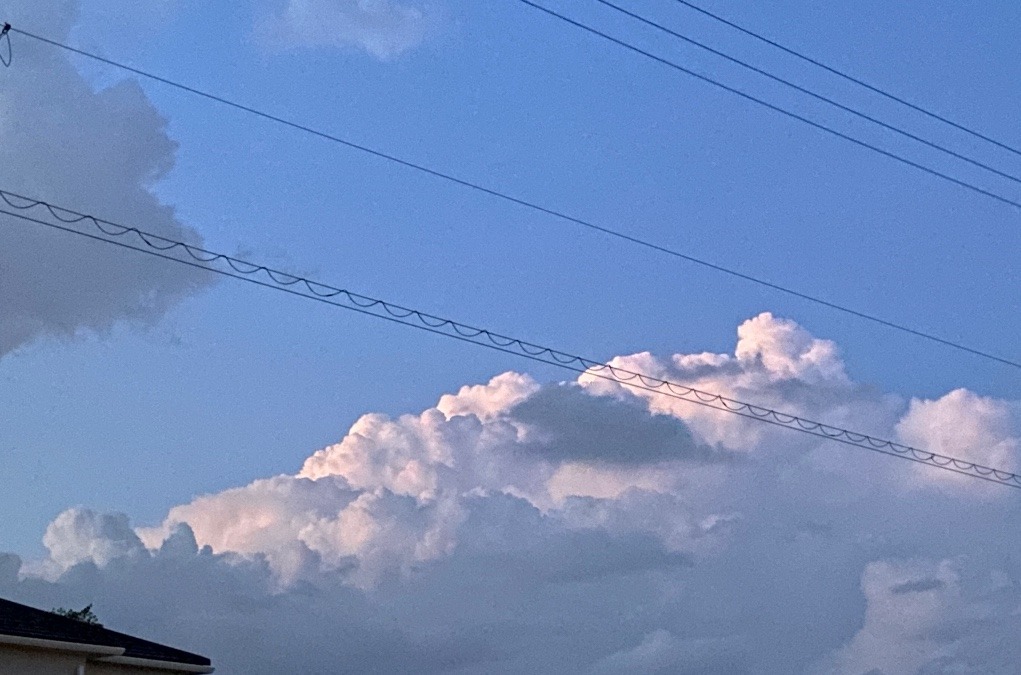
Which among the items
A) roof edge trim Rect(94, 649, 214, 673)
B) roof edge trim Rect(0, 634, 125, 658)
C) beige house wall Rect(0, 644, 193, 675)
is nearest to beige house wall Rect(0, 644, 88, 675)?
beige house wall Rect(0, 644, 193, 675)

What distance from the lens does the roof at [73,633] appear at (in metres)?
30.6

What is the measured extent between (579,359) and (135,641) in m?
13.9

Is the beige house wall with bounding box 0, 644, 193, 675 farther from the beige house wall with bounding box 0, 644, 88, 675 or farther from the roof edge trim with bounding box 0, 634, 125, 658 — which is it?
the roof edge trim with bounding box 0, 634, 125, 658

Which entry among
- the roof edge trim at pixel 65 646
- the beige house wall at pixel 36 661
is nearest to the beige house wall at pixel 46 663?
the beige house wall at pixel 36 661

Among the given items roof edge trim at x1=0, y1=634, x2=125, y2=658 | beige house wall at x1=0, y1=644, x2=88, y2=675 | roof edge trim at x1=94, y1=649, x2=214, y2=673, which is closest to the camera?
roof edge trim at x1=0, y1=634, x2=125, y2=658

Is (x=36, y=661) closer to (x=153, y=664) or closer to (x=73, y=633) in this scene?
(x=73, y=633)

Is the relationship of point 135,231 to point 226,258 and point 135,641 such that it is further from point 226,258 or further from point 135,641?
point 135,641

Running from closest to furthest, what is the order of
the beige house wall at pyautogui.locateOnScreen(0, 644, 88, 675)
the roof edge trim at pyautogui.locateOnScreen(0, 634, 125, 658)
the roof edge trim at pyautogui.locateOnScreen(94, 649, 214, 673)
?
the roof edge trim at pyautogui.locateOnScreen(0, 634, 125, 658), the beige house wall at pyautogui.locateOnScreen(0, 644, 88, 675), the roof edge trim at pyautogui.locateOnScreen(94, 649, 214, 673)

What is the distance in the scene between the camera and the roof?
30.6 m

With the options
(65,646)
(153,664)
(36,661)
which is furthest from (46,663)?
(153,664)

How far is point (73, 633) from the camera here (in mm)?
32031

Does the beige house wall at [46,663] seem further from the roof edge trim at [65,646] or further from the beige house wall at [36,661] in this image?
the roof edge trim at [65,646]

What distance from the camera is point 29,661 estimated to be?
3041cm

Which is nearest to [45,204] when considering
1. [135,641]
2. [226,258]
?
[226,258]
